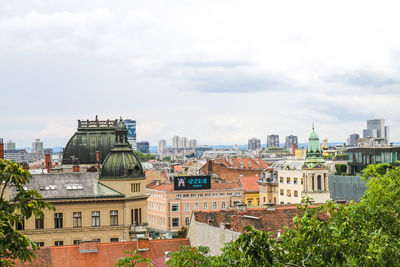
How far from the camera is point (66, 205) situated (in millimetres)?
77938

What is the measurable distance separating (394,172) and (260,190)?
335 ft

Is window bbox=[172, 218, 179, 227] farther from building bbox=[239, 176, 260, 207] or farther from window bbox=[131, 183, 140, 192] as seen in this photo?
window bbox=[131, 183, 140, 192]

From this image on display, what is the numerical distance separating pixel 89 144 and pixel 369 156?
162 ft

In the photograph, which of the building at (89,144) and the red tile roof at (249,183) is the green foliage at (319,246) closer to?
the building at (89,144)

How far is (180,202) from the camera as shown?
454 feet

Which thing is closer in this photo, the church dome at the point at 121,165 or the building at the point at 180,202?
the church dome at the point at 121,165

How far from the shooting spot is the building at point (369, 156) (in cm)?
11694

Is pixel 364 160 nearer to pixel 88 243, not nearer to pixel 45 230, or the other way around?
pixel 45 230

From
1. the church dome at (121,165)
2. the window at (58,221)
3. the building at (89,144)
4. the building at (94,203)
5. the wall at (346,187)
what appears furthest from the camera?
the wall at (346,187)

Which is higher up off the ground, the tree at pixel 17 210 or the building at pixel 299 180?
the tree at pixel 17 210

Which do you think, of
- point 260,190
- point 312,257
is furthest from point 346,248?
point 260,190

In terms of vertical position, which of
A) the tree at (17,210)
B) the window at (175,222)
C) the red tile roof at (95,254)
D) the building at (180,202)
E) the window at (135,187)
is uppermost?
the tree at (17,210)

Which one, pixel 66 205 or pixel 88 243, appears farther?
pixel 66 205

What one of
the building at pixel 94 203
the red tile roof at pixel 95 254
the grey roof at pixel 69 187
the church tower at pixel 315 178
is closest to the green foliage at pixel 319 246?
the red tile roof at pixel 95 254
